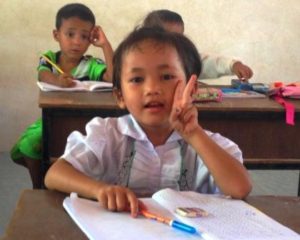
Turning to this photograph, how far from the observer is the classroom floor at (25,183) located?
126 inches

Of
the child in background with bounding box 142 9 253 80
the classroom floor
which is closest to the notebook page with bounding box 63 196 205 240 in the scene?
the child in background with bounding box 142 9 253 80

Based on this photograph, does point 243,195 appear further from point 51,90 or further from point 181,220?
point 51,90

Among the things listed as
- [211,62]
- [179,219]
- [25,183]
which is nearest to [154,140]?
[179,219]

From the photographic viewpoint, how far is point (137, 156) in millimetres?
1341

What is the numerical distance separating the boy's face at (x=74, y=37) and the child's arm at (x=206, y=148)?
1.75 meters

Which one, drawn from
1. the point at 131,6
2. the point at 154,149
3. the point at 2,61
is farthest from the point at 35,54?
the point at 154,149

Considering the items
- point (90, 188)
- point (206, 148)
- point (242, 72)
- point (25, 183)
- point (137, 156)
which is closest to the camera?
point (90, 188)

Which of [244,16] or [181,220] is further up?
[244,16]

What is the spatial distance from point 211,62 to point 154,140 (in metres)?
1.92

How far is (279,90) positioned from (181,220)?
173 centimetres

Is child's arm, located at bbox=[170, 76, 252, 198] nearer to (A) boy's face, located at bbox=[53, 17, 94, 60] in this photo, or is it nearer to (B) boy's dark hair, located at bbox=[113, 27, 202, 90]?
(B) boy's dark hair, located at bbox=[113, 27, 202, 90]

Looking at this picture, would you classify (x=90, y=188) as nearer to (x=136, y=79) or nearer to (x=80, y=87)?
(x=136, y=79)

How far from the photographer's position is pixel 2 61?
3.96 metres

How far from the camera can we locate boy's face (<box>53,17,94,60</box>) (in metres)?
2.92
